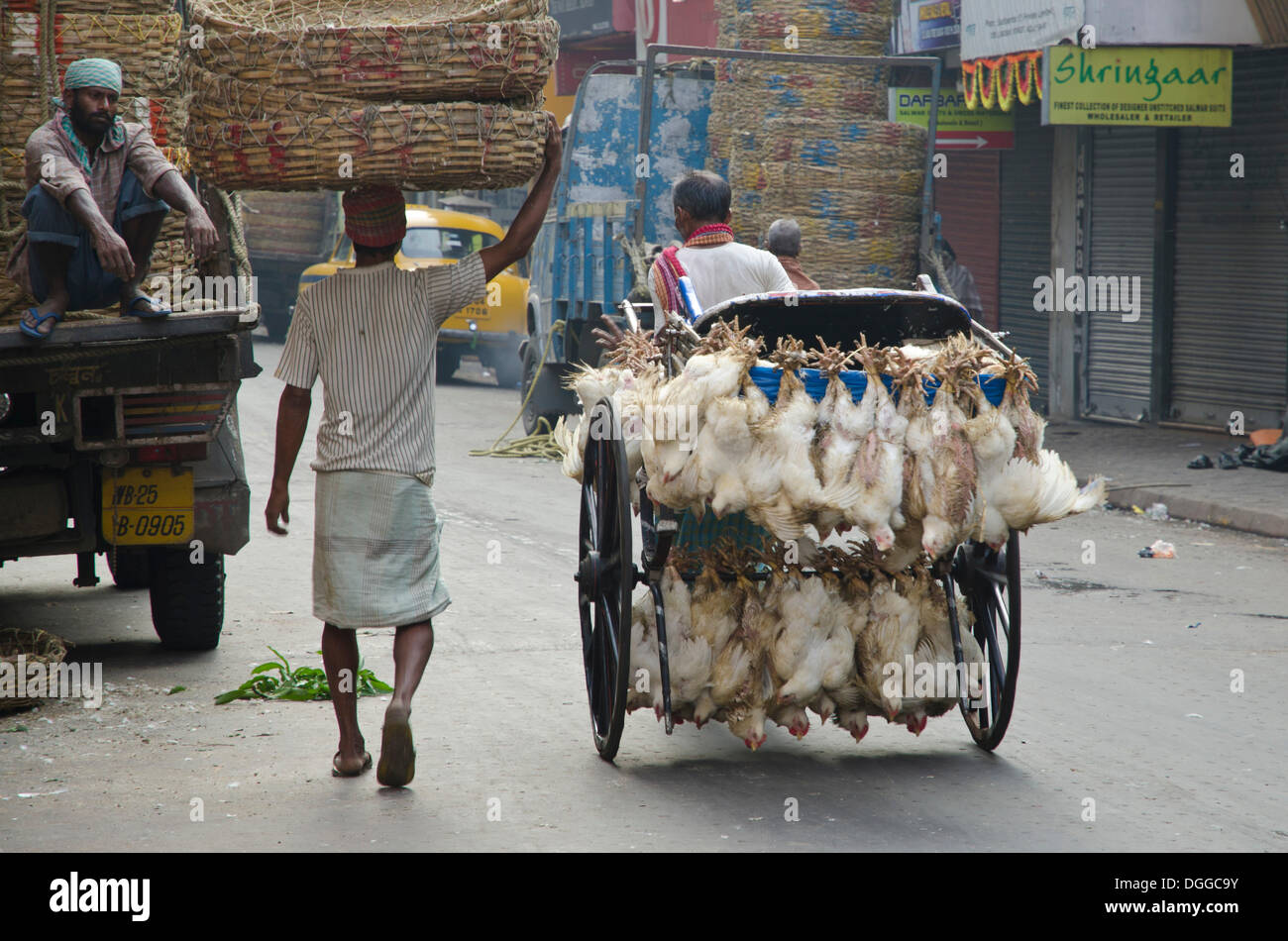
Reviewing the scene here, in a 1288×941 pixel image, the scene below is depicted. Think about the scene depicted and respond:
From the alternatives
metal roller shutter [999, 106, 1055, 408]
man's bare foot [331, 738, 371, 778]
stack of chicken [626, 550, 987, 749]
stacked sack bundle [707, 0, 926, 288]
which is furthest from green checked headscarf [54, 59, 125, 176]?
metal roller shutter [999, 106, 1055, 408]

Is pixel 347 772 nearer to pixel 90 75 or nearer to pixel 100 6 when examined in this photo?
pixel 90 75

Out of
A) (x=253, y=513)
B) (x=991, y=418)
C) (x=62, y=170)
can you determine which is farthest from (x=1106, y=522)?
(x=62, y=170)

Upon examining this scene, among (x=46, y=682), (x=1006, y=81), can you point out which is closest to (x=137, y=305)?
(x=46, y=682)

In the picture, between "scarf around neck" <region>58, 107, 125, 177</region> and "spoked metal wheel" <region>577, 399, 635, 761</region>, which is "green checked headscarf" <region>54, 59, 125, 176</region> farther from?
"spoked metal wheel" <region>577, 399, 635, 761</region>

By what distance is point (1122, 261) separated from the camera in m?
15.0

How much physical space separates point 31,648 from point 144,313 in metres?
1.35

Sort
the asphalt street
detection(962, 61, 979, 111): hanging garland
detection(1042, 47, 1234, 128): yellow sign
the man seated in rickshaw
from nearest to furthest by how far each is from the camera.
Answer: the asphalt street, the man seated in rickshaw, detection(1042, 47, 1234, 128): yellow sign, detection(962, 61, 979, 111): hanging garland

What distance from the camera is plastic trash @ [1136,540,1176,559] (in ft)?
30.1

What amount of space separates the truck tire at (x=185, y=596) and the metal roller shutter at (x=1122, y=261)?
409 inches

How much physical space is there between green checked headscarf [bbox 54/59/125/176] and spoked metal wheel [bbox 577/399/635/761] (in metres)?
2.29

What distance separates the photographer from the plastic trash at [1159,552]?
9.16m

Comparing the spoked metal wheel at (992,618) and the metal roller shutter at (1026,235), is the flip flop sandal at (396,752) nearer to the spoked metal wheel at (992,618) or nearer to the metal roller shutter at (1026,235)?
the spoked metal wheel at (992,618)

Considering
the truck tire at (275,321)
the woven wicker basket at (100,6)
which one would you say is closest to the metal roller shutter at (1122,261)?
the woven wicker basket at (100,6)

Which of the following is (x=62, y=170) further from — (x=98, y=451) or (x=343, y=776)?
(x=343, y=776)
